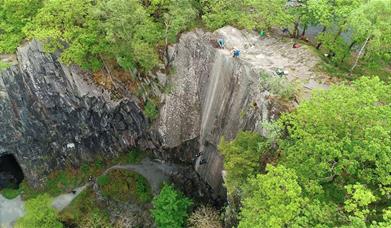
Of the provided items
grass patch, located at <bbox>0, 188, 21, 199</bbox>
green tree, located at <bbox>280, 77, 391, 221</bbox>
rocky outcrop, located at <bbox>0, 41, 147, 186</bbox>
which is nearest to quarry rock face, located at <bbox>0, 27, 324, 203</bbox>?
rocky outcrop, located at <bbox>0, 41, 147, 186</bbox>

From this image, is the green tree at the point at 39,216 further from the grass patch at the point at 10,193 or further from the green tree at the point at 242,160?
the green tree at the point at 242,160

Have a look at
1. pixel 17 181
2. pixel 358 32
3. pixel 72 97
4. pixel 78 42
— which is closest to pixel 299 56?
pixel 358 32

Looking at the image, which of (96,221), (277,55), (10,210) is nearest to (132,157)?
(96,221)

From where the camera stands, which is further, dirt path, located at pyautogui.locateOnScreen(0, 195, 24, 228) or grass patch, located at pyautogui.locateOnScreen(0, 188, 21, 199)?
grass patch, located at pyautogui.locateOnScreen(0, 188, 21, 199)

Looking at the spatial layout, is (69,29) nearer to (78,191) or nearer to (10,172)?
(78,191)

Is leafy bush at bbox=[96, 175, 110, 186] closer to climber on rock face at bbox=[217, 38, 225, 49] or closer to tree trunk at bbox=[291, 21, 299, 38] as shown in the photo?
climber on rock face at bbox=[217, 38, 225, 49]

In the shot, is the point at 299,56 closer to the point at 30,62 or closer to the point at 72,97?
the point at 72,97

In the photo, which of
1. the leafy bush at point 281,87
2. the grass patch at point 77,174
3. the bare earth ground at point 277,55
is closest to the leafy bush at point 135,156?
the grass patch at point 77,174

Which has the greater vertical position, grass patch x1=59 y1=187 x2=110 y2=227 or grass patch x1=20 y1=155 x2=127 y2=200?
grass patch x1=20 y1=155 x2=127 y2=200
